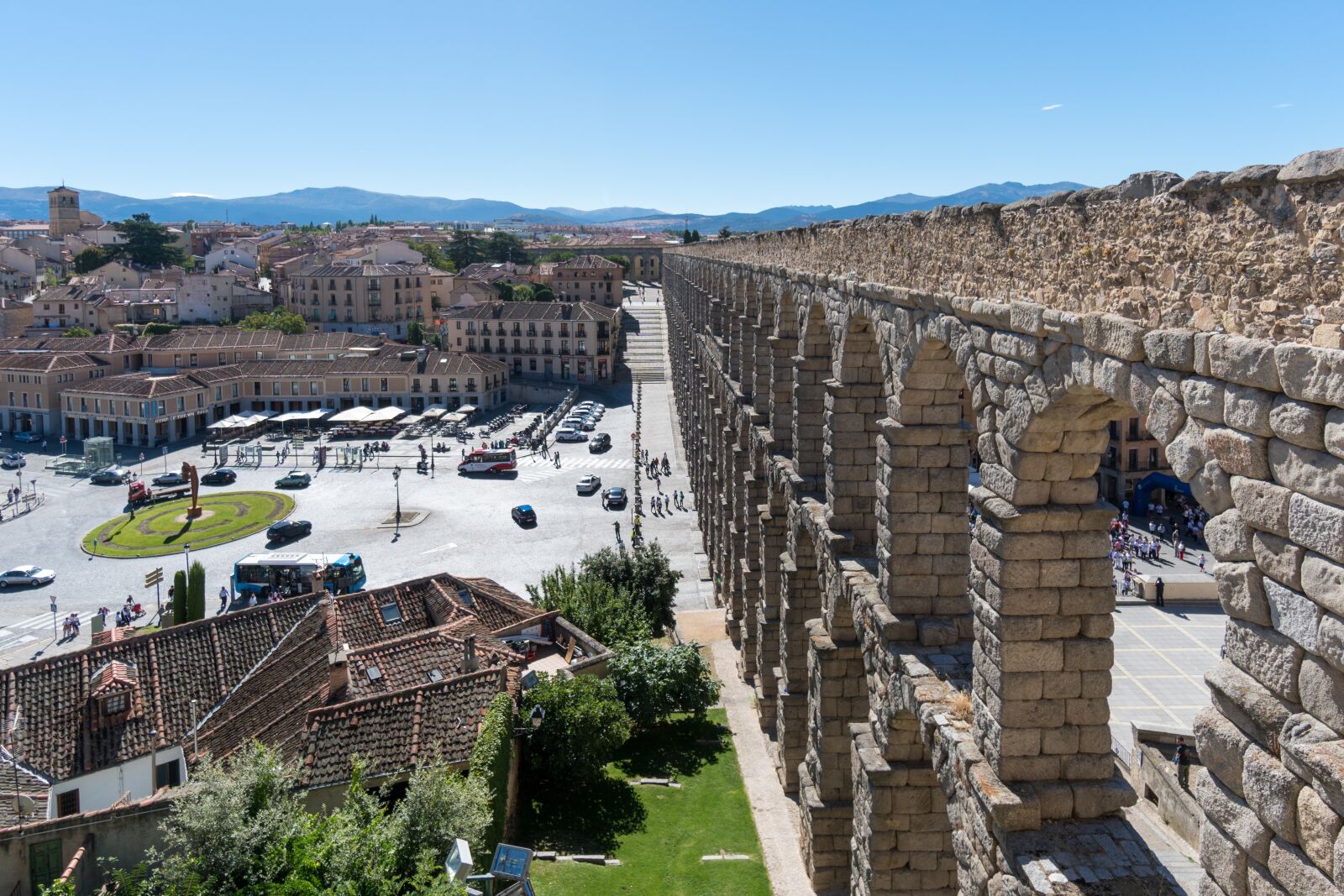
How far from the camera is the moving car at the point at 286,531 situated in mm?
49656

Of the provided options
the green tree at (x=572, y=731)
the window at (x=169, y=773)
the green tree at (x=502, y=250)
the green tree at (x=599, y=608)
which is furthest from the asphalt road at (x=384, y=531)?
the green tree at (x=502, y=250)

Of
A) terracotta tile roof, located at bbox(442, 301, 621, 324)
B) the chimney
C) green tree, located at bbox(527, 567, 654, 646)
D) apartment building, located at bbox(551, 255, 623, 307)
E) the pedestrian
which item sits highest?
apartment building, located at bbox(551, 255, 623, 307)

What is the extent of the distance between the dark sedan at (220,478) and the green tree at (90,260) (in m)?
88.7

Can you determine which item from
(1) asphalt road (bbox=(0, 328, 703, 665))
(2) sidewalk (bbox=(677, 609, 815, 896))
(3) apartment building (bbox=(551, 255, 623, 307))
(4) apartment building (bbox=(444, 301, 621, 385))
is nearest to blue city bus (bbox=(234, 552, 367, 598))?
(1) asphalt road (bbox=(0, 328, 703, 665))

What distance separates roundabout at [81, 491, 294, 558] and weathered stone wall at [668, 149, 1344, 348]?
47.5m

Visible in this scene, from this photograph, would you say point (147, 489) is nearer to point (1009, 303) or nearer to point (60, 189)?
point (1009, 303)

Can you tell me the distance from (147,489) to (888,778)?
5858 centimetres

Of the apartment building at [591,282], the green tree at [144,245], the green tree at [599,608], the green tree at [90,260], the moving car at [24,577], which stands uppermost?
the green tree at [144,245]

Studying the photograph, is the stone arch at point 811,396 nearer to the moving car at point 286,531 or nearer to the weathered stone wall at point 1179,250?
the weathered stone wall at point 1179,250

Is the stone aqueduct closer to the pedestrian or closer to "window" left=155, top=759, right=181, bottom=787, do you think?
the pedestrian

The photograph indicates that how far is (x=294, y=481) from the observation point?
6175cm

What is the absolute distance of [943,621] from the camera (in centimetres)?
1313

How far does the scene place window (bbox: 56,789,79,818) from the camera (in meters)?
21.9

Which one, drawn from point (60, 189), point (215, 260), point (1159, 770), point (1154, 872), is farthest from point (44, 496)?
point (60, 189)
